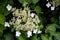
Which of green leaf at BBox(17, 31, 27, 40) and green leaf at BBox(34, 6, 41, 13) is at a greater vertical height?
green leaf at BBox(34, 6, 41, 13)

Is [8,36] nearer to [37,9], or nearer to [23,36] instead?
[23,36]

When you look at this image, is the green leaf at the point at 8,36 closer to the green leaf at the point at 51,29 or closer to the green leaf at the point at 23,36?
the green leaf at the point at 23,36

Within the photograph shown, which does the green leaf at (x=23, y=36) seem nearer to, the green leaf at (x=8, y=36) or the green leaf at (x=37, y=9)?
the green leaf at (x=8, y=36)

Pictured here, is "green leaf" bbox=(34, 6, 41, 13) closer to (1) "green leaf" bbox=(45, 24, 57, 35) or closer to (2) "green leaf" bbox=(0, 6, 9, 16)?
(1) "green leaf" bbox=(45, 24, 57, 35)

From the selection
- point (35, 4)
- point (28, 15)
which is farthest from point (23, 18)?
point (35, 4)

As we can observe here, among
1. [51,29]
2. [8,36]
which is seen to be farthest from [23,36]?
[51,29]

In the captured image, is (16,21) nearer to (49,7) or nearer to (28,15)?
(28,15)

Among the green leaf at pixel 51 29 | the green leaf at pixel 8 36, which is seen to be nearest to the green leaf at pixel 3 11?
the green leaf at pixel 8 36

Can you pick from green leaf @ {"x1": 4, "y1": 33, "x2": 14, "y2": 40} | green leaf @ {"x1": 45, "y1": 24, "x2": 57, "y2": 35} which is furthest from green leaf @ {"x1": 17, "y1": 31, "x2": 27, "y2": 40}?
green leaf @ {"x1": 45, "y1": 24, "x2": 57, "y2": 35}

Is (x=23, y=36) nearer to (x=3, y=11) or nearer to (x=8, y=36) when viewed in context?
(x=8, y=36)

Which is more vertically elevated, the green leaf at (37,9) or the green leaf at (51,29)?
the green leaf at (37,9)

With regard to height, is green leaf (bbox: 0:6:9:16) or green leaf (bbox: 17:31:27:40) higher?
green leaf (bbox: 0:6:9:16)

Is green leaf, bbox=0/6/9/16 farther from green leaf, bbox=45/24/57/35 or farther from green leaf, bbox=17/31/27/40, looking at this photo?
green leaf, bbox=45/24/57/35

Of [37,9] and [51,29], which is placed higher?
[37,9]
